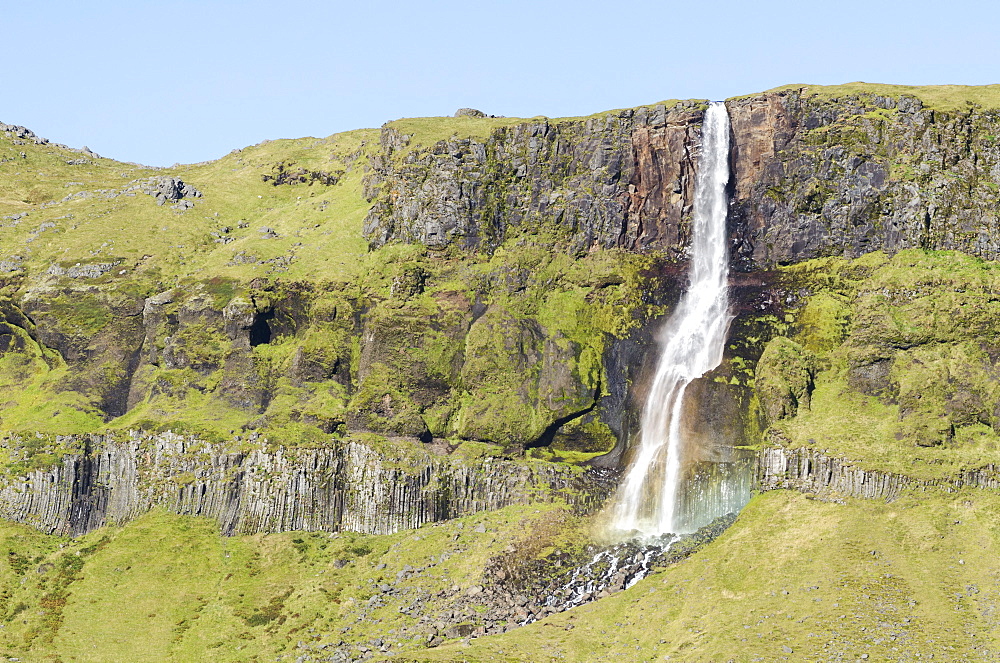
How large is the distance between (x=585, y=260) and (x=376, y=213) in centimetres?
3258

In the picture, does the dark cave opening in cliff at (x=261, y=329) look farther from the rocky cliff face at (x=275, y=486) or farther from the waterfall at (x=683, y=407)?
the waterfall at (x=683, y=407)

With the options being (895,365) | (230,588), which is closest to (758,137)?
(895,365)

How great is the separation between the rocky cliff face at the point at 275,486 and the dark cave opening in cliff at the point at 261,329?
1867cm

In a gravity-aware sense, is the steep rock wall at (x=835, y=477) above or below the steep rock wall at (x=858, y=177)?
below

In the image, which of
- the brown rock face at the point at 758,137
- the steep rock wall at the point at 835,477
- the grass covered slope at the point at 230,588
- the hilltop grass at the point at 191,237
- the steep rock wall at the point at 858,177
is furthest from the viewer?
the hilltop grass at the point at 191,237

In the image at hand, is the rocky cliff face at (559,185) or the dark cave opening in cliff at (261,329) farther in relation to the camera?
the dark cave opening in cliff at (261,329)

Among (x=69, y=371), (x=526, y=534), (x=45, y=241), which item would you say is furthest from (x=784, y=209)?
(x=45, y=241)

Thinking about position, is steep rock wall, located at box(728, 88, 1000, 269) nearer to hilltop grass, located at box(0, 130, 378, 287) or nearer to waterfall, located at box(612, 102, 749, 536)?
waterfall, located at box(612, 102, 749, 536)

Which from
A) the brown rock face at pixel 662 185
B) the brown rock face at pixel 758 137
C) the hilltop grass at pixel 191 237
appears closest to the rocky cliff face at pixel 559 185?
the brown rock face at pixel 662 185

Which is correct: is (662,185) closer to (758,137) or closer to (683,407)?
(758,137)

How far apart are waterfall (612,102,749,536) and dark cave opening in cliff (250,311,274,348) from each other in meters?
52.6

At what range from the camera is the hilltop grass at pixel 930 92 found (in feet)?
487

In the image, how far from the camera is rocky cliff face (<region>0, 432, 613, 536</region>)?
449 feet

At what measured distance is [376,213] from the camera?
555 ft
